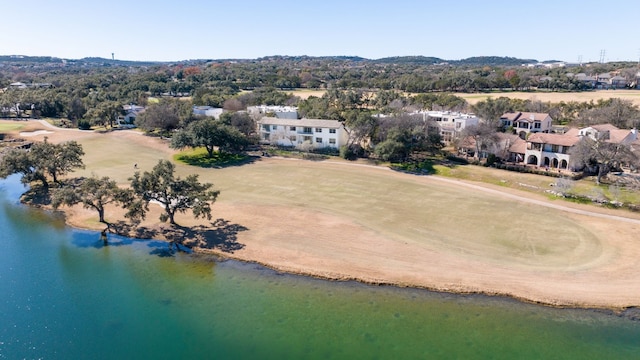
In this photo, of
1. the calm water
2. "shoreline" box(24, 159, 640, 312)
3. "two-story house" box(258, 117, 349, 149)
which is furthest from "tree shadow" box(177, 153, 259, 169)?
the calm water

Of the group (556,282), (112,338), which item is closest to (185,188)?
(112,338)

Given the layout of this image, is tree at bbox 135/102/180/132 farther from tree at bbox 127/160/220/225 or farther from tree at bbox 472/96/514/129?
tree at bbox 472/96/514/129

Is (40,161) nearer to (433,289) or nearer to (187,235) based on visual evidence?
(187,235)

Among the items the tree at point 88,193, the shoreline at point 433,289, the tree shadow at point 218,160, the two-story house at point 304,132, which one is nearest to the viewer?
the shoreline at point 433,289

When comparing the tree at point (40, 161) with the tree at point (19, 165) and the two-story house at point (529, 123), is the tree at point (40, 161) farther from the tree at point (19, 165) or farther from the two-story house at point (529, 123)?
the two-story house at point (529, 123)

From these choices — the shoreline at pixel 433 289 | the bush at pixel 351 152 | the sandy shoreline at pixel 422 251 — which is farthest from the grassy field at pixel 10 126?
the shoreline at pixel 433 289

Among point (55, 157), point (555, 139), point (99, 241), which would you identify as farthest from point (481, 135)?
point (55, 157)

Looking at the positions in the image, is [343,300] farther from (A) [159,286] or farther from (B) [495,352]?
(A) [159,286]
